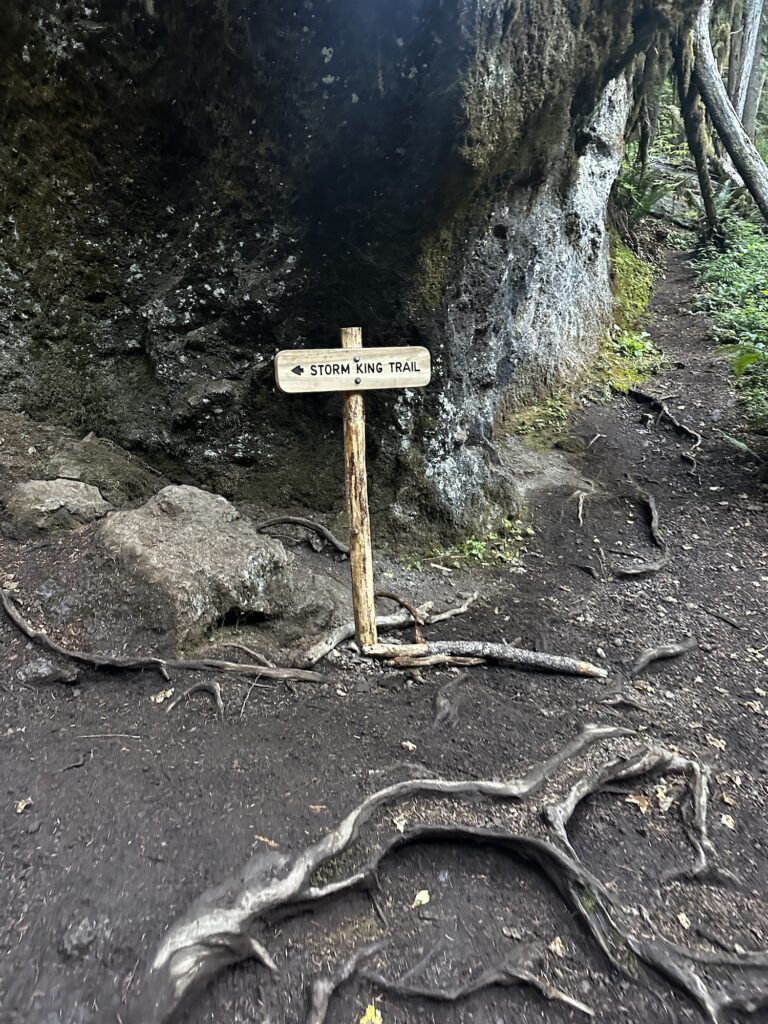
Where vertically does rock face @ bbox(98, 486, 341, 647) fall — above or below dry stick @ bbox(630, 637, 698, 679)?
above

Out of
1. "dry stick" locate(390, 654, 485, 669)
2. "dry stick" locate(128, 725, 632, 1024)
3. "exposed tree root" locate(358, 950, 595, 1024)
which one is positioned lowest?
"exposed tree root" locate(358, 950, 595, 1024)

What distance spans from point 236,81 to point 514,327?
438cm

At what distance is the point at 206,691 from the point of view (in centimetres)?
376

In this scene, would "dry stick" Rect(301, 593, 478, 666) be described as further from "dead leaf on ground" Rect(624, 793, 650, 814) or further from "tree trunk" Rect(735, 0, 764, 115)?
"tree trunk" Rect(735, 0, 764, 115)

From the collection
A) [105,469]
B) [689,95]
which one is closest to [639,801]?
[105,469]

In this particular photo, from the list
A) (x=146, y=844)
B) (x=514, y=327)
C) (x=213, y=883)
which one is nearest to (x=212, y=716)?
(x=146, y=844)

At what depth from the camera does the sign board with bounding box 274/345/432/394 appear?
12.7 ft

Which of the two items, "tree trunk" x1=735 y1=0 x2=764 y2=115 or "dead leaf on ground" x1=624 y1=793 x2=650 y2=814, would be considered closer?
"dead leaf on ground" x1=624 y1=793 x2=650 y2=814

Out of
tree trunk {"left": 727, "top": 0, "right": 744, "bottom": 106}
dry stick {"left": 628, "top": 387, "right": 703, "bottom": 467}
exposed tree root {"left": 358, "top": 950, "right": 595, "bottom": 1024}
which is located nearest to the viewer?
exposed tree root {"left": 358, "top": 950, "right": 595, "bottom": 1024}

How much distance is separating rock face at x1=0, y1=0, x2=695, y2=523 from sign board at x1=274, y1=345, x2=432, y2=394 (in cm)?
181

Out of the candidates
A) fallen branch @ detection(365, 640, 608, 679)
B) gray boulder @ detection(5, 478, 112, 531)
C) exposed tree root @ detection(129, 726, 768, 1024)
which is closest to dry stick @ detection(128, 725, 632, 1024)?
exposed tree root @ detection(129, 726, 768, 1024)

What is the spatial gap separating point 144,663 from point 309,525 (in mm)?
2290

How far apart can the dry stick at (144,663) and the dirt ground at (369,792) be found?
8 cm

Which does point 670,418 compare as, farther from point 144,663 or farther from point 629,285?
point 144,663
